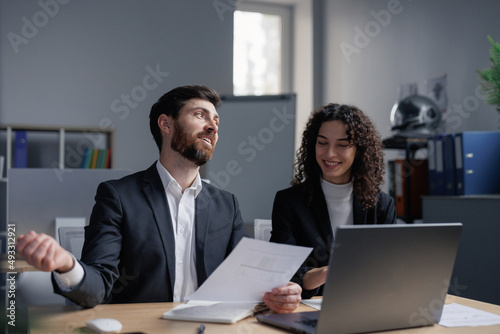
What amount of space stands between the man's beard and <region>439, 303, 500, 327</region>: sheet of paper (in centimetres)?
82

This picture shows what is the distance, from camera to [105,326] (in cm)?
97

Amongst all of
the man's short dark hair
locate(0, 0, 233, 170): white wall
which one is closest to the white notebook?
the man's short dark hair

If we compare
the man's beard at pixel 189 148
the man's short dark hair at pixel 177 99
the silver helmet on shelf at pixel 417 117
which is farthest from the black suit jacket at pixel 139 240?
the silver helmet on shelf at pixel 417 117

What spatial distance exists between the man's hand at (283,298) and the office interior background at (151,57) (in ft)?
9.77

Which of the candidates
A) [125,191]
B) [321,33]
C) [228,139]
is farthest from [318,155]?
[321,33]

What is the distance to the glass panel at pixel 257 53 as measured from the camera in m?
5.14

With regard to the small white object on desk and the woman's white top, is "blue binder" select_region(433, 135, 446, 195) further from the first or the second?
the small white object on desk

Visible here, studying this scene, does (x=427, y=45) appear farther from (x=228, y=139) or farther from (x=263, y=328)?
(x=263, y=328)

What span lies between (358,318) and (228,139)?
140 inches

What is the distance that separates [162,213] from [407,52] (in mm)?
2990

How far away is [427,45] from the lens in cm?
368

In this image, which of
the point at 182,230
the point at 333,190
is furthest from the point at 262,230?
the point at 182,230

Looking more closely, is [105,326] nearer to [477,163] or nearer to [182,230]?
[182,230]

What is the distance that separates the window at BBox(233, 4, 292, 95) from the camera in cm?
514
